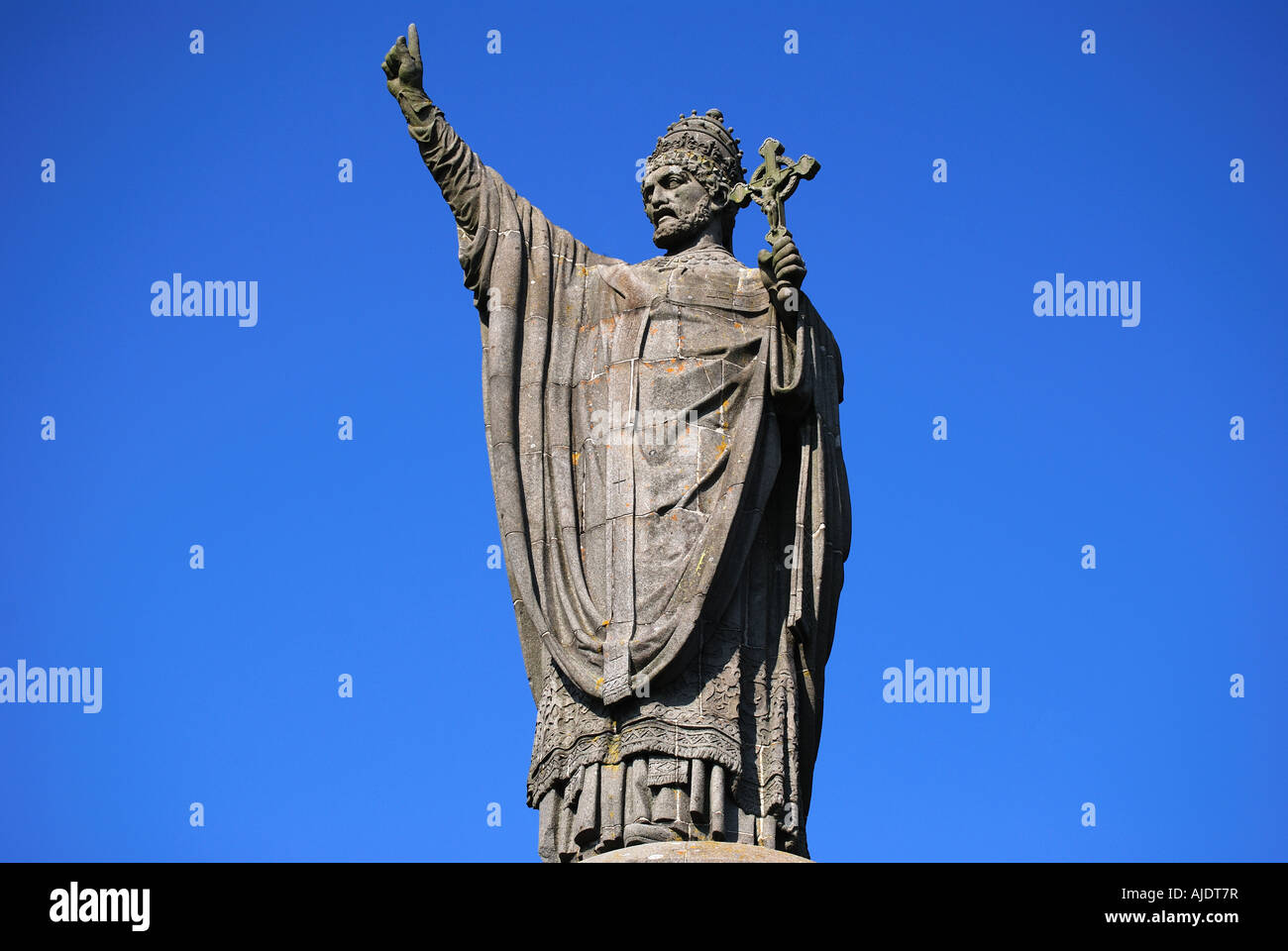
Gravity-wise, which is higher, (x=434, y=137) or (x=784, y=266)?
(x=434, y=137)

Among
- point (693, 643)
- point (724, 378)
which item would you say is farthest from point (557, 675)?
point (724, 378)

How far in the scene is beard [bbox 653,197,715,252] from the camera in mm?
26156

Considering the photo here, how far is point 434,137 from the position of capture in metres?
26.1

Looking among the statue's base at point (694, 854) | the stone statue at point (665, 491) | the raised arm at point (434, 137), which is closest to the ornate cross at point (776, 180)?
the stone statue at point (665, 491)

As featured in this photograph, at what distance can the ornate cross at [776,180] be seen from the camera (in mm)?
24891

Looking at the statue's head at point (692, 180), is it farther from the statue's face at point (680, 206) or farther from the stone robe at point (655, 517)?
the stone robe at point (655, 517)

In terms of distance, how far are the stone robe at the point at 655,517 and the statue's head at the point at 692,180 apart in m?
0.36

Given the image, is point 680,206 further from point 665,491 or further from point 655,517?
point 655,517

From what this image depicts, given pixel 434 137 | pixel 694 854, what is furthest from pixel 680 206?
pixel 694 854

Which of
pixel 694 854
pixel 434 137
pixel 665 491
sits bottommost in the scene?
pixel 694 854

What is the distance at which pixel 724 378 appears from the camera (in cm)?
2497

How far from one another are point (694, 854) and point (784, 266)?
582 centimetres

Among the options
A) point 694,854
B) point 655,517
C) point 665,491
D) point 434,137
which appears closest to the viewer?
point 694,854
